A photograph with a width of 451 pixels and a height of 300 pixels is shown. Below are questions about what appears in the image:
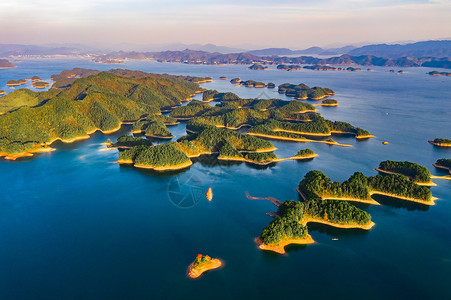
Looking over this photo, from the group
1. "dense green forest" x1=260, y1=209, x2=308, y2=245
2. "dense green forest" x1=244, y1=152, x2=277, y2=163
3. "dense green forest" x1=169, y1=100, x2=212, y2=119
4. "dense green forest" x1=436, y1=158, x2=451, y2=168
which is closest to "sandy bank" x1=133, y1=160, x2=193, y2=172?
"dense green forest" x1=244, y1=152, x2=277, y2=163

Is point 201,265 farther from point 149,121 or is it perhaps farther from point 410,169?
point 149,121

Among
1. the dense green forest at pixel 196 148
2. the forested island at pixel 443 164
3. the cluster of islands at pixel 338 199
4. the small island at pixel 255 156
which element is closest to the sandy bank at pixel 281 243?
the cluster of islands at pixel 338 199

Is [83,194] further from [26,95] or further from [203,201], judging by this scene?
[26,95]

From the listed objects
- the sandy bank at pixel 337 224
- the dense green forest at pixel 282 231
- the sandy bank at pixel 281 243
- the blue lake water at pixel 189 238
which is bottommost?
the blue lake water at pixel 189 238

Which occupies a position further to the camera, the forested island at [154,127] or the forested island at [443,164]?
the forested island at [154,127]

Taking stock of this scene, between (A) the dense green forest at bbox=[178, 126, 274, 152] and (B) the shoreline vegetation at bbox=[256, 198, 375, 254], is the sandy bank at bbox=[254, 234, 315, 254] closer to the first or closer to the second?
(B) the shoreline vegetation at bbox=[256, 198, 375, 254]

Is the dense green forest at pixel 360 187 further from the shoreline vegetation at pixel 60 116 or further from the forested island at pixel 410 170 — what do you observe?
the shoreline vegetation at pixel 60 116
